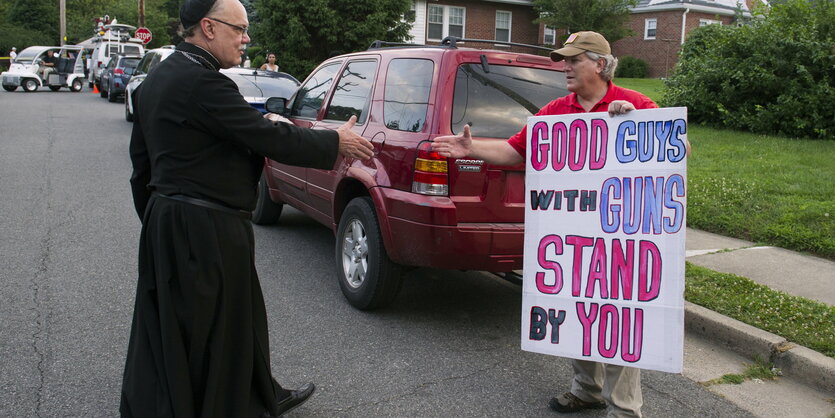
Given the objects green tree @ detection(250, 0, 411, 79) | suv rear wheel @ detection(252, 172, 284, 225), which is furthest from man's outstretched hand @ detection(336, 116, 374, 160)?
green tree @ detection(250, 0, 411, 79)

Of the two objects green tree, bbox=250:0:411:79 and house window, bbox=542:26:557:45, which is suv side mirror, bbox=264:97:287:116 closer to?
green tree, bbox=250:0:411:79

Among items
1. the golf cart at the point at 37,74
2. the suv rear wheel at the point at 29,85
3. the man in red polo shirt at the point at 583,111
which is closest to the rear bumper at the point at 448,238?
the man in red polo shirt at the point at 583,111

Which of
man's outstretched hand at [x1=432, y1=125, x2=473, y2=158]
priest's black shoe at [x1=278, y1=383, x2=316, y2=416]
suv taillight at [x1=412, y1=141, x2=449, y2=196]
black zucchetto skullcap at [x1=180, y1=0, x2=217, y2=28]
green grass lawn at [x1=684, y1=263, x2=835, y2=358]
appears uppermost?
black zucchetto skullcap at [x1=180, y1=0, x2=217, y2=28]

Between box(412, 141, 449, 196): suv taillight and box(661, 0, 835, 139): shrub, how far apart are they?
8.40 metres

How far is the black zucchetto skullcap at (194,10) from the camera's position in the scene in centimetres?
281

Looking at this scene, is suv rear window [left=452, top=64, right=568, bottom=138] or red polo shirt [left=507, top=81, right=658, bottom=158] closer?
red polo shirt [left=507, top=81, right=658, bottom=158]

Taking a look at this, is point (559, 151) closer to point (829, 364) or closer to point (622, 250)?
point (622, 250)

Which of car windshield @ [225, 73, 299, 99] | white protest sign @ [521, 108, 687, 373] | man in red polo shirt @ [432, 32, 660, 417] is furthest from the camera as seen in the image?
car windshield @ [225, 73, 299, 99]

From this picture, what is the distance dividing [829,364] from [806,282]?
182 centimetres

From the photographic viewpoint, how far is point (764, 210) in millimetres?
7652

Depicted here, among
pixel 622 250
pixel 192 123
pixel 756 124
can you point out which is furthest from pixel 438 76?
pixel 756 124

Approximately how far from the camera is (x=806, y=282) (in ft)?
18.9

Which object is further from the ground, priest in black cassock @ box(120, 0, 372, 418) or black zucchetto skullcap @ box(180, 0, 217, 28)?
black zucchetto skullcap @ box(180, 0, 217, 28)

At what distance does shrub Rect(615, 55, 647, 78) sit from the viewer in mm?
33812
